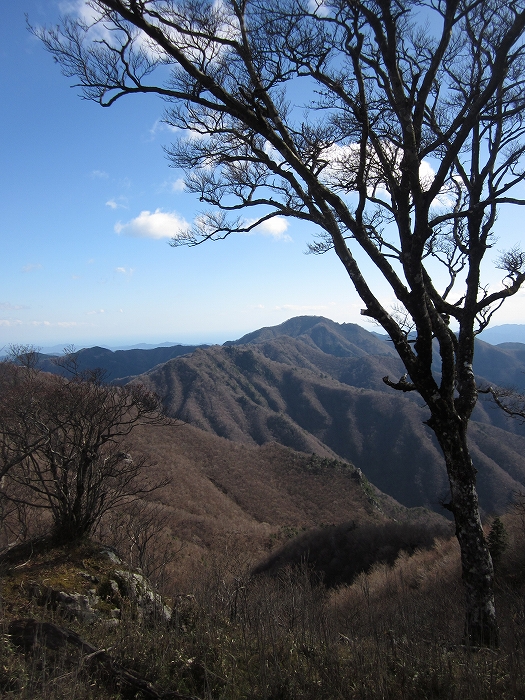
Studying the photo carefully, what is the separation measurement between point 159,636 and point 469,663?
220 centimetres

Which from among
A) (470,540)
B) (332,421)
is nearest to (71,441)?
(470,540)

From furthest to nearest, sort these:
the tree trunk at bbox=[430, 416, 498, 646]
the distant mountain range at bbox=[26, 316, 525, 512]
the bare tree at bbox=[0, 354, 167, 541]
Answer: the distant mountain range at bbox=[26, 316, 525, 512], the bare tree at bbox=[0, 354, 167, 541], the tree trunk at bbox=[430, 416, 498, 646]

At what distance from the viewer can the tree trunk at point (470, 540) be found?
3.43m

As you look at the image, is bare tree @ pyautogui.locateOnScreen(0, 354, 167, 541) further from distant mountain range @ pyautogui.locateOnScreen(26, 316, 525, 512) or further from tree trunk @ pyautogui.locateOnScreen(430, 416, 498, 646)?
distant mountain range @ pyautogui.locateOnScreen(26, 316, 525, 512)

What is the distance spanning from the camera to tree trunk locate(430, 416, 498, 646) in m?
3.43

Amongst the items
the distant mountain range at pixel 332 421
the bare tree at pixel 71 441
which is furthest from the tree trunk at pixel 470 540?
the distant mountain range at pixel 332 421

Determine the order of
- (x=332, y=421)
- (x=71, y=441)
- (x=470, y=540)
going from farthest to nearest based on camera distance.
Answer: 1. (x=332, y=421)
2. (x=71, y=441)
3. (x=470, y=540)

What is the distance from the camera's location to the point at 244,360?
128875 mm

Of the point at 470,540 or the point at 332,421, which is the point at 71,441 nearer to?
the point at 470,540

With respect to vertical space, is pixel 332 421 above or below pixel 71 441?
below

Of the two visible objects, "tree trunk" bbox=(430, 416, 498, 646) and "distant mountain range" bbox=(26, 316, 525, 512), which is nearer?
"tree trunk" bbox=(430, 416, 498, 646)

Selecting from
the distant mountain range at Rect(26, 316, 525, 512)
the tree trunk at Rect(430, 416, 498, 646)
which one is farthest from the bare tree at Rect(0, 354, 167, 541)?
the distant mountain range at Rect(26, 316, 525, 512)

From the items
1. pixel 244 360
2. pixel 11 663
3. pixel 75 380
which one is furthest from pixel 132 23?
pixel 244 360

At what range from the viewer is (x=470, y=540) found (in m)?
3.57
